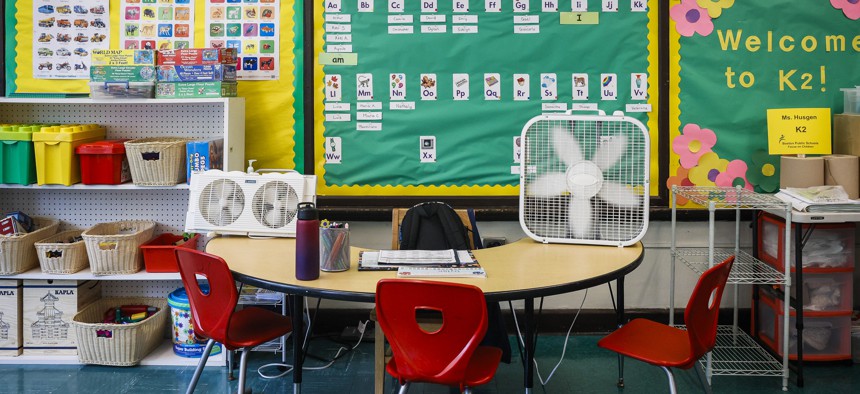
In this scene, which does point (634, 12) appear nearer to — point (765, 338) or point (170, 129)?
point (765, 338)

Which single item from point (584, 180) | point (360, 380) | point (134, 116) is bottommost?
point (360, 380)

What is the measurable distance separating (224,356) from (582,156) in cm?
205

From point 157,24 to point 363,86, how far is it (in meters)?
1.14

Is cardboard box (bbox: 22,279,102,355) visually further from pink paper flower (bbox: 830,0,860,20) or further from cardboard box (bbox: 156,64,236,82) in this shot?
pink paper flower (bbox: 830,0,860,20)

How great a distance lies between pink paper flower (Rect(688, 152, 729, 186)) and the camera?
4527 millimetres

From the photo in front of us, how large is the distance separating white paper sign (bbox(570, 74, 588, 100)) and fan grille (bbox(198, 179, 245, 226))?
184 cm

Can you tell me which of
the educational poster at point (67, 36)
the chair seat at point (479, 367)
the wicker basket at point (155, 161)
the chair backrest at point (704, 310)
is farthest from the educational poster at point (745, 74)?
the educational poster at point (67, 36)

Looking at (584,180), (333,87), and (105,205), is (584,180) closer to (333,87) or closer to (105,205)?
(333,87)

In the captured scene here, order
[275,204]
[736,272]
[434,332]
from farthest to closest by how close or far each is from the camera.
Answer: [736,272], [275,204], [434,332]

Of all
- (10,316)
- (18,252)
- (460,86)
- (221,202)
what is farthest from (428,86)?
(10,316)

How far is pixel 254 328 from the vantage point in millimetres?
3260

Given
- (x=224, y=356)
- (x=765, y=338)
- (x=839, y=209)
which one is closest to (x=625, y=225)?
(x=839, y=209)

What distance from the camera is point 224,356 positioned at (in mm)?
4246

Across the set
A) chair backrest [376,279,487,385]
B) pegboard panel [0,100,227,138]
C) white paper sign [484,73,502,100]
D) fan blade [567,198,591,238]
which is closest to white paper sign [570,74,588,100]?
white paper sign [484,73,502,100]
